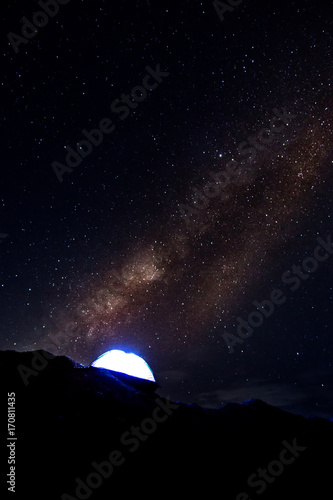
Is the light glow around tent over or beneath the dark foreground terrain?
over

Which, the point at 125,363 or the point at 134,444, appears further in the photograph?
the point at 125,363

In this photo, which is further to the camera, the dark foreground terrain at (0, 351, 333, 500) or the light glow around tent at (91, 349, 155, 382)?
the light glow around tent at (91, 349, 155, 382)

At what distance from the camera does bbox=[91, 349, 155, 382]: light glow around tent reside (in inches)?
185

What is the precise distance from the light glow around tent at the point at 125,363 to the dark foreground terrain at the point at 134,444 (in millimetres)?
2325

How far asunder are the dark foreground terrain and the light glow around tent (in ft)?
7.63

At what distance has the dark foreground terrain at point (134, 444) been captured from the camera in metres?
1.78

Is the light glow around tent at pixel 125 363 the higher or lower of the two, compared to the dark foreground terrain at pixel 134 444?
higher

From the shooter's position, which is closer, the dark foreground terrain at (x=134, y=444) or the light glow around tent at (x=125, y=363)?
the dark foreground terrain at (x=134, y=444)

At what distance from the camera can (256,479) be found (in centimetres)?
205

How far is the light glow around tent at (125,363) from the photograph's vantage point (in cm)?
470

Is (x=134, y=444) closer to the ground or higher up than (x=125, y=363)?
closer to the ground

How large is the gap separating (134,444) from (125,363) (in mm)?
2853

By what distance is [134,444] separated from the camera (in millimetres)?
2021

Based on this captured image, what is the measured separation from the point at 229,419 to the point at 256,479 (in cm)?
43
